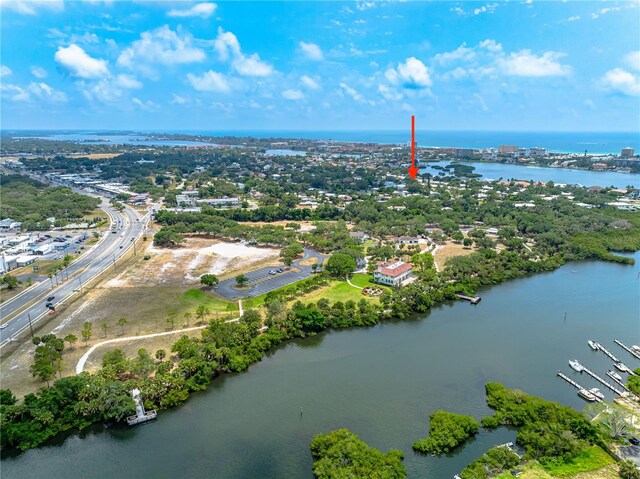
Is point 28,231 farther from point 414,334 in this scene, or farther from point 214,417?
point 414,334

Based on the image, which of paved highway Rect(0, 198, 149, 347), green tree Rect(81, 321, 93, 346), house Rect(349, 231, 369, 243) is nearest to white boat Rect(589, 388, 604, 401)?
green tree Rect(81, 321, 93, 346)

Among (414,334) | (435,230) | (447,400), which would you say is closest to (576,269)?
(435,230)

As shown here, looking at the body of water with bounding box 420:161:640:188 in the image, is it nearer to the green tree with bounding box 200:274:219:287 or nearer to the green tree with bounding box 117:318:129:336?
the green tree with bounding box 200:274:219:287

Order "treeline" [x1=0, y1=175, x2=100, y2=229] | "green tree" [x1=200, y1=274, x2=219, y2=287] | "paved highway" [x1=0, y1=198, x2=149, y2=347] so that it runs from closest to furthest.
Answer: "paved highway" [x1=0, y1=198, x2=149, y2=347]
"green tree" [x1=200, y1=274, x2=219, y2=287]
"treeline" [x1=0, y1=175, x2=100, y2=229]

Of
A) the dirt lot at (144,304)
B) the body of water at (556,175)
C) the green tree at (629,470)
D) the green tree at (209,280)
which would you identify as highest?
the body of water at (556,175)

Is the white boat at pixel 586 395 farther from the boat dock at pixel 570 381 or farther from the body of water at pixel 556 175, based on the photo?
the body of water at pixel 556 175

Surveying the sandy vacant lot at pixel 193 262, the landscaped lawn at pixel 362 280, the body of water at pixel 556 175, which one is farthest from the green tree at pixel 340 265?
the body of water at pixel 556 175
